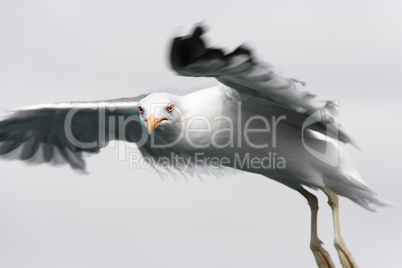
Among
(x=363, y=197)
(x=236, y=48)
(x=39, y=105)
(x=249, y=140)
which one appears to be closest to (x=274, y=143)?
(x=249, y=140)

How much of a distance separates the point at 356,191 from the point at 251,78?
2.84 meters

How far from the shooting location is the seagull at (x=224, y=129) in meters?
7.75

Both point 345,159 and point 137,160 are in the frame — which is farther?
point 137,160

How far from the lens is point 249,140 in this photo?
9062mm

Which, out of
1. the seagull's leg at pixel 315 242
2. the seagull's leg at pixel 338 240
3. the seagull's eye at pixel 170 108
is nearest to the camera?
the seagull's eye at pixel 170 108

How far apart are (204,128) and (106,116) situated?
221 centimetres

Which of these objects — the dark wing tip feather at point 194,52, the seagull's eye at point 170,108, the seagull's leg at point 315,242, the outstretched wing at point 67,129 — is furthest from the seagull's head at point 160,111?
the seagull's leg at point 315,242

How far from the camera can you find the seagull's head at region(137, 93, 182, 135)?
8406 millimetres

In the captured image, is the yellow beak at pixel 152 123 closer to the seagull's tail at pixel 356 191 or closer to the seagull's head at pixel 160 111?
the seagull's head at pixel 160 111

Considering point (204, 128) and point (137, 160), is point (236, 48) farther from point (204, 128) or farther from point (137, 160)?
point (137, 160)

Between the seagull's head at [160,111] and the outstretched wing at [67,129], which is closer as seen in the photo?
the seagull's head at [160,111]

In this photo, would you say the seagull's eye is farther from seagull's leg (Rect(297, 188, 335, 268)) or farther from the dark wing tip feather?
seagull's leg (Rect(297, 188, 335, 268))

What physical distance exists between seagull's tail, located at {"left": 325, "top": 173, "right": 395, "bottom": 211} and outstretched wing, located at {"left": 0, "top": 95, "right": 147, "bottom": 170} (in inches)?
98.2

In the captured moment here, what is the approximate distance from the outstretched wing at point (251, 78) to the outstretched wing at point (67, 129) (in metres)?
2.11
